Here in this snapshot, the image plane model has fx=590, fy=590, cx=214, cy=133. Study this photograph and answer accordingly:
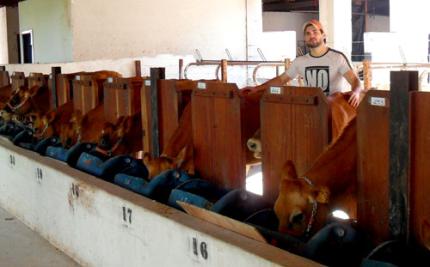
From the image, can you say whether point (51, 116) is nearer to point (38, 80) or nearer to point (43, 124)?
point (43, 124)

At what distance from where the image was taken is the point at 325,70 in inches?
175

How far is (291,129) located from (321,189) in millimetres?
653

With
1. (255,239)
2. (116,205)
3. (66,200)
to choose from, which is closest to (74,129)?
(66,200)

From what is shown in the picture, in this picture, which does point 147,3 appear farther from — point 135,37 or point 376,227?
point 376,227

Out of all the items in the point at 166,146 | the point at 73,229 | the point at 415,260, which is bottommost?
the point at 73,229

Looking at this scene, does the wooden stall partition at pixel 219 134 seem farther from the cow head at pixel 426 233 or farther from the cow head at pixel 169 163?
the cow head at pixel 426 233

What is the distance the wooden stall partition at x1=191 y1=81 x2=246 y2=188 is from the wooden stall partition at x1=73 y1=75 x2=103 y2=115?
1586mm

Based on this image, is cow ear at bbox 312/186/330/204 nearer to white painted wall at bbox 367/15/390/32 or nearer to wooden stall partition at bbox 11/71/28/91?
wooden stall partition at bbox 11/71/28/91

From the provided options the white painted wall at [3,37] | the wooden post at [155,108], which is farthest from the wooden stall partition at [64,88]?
the white painted wall at [3,37]

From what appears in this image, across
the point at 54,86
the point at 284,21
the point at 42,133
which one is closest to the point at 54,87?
the point at 54,86

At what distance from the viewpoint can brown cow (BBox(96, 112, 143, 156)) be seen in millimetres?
4195

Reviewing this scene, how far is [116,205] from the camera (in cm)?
316

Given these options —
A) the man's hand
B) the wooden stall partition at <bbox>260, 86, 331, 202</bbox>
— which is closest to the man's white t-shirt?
the man's hand

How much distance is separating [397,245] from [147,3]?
8.70 meters
